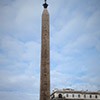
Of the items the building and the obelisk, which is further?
the building

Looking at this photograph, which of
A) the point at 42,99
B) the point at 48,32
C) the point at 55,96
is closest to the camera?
the point at 42,99

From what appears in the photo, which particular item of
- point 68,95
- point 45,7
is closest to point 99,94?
point 68,95

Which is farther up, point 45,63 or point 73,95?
point 73,95

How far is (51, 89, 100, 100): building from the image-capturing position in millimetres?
53638

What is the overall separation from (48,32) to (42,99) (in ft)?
16.0

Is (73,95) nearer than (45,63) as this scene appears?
No

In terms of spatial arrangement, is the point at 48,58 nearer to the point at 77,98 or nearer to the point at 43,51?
the point at 43,51

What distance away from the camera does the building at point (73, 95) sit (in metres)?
53.6

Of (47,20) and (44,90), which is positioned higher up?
(47,20)

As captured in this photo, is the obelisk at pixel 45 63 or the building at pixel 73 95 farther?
the building at pixel 73 95

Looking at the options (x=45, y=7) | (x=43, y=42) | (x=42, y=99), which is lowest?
(x=42, y=99)

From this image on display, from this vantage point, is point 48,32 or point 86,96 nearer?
point 48,32

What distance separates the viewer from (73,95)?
5425 cm

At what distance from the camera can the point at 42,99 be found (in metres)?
17.6
